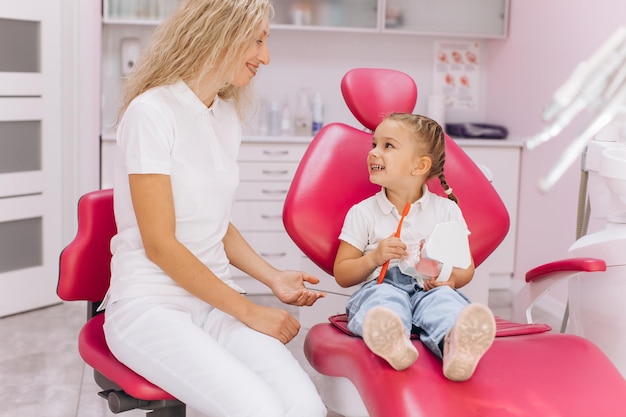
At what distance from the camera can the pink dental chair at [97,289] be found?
1.60m

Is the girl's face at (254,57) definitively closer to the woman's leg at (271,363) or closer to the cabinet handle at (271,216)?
the woman's leg at (271,363)

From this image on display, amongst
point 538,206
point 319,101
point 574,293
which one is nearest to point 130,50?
point 319,101

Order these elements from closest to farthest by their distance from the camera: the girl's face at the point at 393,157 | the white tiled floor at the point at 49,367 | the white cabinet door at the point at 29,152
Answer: the girl's face at the point at 393,157
the white tiled floor at the point at 49,367
the white cabinet door at the point at 29,152

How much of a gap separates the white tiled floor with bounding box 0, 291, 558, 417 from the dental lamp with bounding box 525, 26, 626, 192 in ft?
6.82

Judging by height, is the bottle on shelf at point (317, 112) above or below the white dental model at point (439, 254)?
above

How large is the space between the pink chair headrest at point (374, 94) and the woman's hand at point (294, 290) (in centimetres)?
48

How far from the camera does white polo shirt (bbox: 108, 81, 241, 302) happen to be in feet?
5.38

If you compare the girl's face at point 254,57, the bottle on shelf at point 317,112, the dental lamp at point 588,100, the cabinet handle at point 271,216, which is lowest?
the cabinet handle at point 271,216

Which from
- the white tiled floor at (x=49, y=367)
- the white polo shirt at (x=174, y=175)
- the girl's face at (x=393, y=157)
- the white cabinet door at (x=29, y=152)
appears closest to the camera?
the white polo shirt at (x=174, y=175)

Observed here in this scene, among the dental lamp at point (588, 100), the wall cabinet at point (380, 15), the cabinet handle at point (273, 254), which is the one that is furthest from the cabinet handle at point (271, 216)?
the dental lamp at point (588, 100)

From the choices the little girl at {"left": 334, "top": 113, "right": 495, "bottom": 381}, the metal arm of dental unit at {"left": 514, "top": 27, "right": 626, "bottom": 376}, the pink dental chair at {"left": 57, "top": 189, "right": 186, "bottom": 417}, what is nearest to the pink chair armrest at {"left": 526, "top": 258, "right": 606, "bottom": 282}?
the metal arm of dental unit at {"left": 514, "top": 27, "right": 626, "bottom": 376}

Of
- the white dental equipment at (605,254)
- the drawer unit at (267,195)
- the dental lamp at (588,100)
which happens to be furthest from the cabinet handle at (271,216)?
the dental lamp at (588,100)

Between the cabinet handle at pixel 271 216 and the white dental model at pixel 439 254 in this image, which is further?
the cabinet handle at pixel 271 216

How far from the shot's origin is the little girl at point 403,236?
5.73ft
